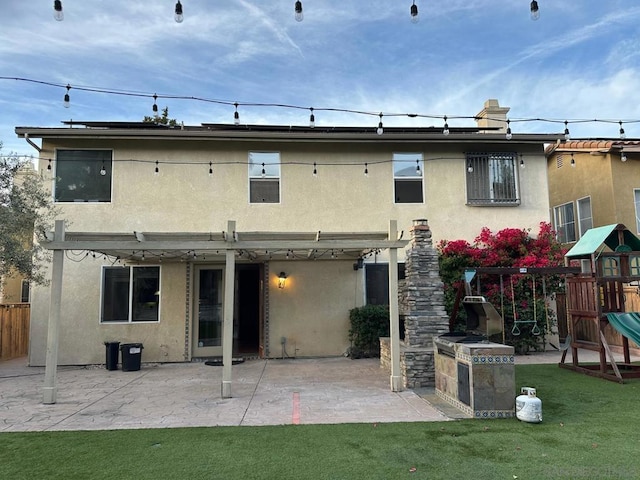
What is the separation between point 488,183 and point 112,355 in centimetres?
1024

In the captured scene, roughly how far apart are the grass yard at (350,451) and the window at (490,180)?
263 inches

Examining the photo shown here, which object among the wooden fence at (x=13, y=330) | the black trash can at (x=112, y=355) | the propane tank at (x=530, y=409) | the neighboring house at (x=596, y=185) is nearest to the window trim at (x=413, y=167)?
the neighboring house at (x=596, y=185)

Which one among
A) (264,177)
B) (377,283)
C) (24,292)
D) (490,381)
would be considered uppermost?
(264,177)

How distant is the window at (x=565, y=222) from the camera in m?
14.7

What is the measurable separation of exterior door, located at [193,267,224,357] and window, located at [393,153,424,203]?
5108 mm

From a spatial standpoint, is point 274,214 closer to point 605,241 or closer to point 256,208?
point 256,208

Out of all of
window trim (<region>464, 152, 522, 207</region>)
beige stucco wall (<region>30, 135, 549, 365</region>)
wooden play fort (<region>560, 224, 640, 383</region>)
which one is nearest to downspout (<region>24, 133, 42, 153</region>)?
beige stucco wall (<region>30, 135, 549, 365</region>)

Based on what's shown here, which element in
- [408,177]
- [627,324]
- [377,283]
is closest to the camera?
[627,324]

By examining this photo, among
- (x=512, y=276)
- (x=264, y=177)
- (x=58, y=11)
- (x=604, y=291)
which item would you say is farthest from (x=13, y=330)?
(x=604, y=291)

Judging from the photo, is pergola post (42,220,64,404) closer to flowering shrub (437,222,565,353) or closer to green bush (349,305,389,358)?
green bush (349,305,389,358)

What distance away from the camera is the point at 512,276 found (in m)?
10.7

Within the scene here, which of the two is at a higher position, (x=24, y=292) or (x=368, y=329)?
(x=24, y=292)

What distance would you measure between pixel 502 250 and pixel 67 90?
33.2ft

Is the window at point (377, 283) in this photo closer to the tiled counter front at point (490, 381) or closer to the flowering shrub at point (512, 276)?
the flowering shrub at point (512, 276)
